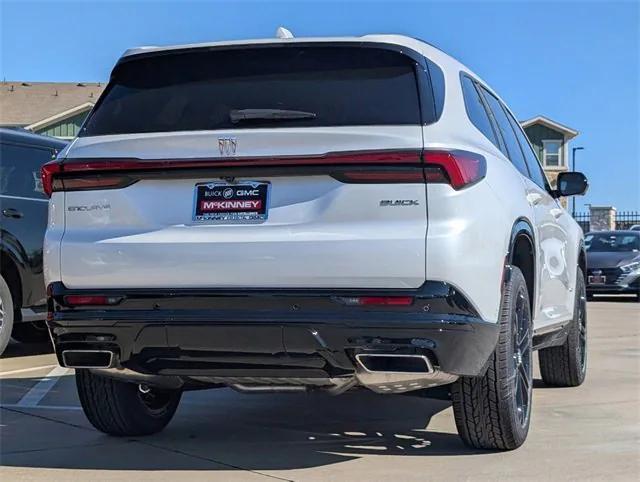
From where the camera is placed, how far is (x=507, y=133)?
5566 mm

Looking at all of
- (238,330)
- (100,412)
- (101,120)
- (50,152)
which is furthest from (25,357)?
(238,330)

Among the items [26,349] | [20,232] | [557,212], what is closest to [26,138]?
[20,232]

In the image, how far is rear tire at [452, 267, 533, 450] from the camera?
424cm

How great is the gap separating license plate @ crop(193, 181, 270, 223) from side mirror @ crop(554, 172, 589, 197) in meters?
3.38

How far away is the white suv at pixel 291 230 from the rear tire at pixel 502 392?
0.4 inches

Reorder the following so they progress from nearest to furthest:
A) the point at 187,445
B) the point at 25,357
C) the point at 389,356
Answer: the point at 389,356, the point at 187,445, the point at 25,357

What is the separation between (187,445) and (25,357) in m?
4.28

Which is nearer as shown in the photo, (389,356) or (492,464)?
(389,356)

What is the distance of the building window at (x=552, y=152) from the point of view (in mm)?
50469

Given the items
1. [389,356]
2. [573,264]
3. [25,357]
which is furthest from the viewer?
[25,357]

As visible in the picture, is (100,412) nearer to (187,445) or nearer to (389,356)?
(187,445)

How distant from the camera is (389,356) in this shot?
378 centimetres

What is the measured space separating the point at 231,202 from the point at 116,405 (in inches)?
60.8

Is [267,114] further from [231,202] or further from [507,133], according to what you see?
[507,133]
